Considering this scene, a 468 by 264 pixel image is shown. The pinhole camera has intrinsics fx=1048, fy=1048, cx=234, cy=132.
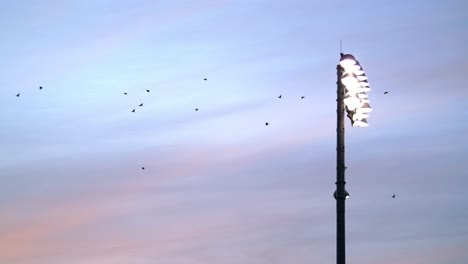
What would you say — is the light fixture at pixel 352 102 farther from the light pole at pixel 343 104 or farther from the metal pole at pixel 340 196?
the metal pole at pixel 340 196

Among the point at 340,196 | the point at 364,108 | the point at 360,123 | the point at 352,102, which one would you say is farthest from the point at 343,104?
the point at 340,196

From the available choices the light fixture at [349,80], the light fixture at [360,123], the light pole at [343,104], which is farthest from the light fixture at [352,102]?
the light fixture at [360,123]

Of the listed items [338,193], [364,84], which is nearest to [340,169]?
[338,193]

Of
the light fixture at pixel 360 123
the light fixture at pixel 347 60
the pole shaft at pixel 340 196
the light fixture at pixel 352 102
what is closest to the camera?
the pole shaft at pixel 340 196

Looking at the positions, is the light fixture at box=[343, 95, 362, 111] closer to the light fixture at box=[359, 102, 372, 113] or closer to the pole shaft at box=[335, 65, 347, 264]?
the light fixture at box=[359, 102, 372, 113]

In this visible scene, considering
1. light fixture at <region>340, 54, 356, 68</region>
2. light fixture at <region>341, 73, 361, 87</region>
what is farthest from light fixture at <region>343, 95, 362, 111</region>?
light fixture at <region>340, 54, 356, 68</region>

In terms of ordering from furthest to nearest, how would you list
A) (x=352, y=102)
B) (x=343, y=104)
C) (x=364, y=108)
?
(x=364, y=108) → (x=343, y=104) → (x=352, y=102)

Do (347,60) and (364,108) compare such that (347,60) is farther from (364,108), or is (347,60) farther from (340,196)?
(340,196)

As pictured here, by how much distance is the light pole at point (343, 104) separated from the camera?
2081 centimetres

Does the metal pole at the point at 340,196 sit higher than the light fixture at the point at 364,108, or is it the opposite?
the light fixture at the point at 364,108

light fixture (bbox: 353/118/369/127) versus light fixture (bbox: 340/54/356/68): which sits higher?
light fixture (bbox: 340/54/356/68)

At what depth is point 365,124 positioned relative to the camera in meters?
21.8

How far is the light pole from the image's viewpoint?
68.3 feet

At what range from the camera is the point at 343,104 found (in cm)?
2131
